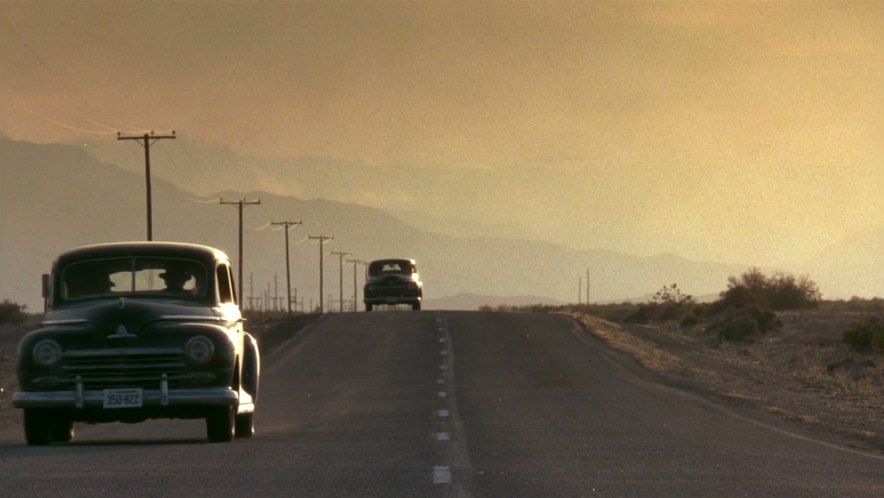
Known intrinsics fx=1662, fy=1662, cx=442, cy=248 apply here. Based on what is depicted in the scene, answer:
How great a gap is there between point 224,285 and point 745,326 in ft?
156

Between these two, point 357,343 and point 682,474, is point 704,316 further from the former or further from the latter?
point 682,474

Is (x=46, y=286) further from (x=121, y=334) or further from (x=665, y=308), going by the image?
(x=665, y=308)

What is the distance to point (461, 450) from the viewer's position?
17.6 metres

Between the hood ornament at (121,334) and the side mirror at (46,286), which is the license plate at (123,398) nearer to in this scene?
the hood ornament at (121,334)

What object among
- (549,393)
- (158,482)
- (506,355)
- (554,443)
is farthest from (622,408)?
(506,355)

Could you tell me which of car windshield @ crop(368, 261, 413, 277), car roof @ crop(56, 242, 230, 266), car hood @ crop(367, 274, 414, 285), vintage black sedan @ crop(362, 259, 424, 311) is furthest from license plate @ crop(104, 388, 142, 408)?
car windshield @ crop(368, 261, 413, 277)

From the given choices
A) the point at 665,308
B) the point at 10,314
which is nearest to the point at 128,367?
the point at 665,308

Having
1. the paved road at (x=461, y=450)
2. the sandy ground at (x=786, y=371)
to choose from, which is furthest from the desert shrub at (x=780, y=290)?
the paved road at (x=461, y=450)

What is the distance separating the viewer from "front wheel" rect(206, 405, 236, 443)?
61.4ft

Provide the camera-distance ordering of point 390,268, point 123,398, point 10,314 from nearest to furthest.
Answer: point 123,398 < point 390,268 < point 10,314

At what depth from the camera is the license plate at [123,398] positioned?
59.3 ft

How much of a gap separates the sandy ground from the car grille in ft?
27.3

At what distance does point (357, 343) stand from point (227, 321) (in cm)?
2709

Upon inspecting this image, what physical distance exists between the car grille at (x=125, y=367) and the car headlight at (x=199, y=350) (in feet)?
0.29
